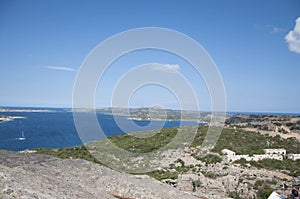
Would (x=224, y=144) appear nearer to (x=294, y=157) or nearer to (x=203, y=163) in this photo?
(x=294, y=157)

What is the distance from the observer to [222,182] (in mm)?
18328

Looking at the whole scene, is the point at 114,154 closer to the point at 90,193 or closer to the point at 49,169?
the point at 49,169

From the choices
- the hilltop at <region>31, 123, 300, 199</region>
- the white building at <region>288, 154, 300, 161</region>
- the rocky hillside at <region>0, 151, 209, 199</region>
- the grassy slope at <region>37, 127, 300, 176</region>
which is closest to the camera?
the rocky hillside at <region>0, 151, 209, 199</region>

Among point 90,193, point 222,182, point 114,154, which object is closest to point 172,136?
point 114,154

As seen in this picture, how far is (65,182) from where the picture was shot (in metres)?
8.11

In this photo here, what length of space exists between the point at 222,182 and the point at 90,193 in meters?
12.8

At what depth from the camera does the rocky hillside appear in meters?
6.06

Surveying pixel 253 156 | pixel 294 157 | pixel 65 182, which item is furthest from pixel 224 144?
pixel 65 182

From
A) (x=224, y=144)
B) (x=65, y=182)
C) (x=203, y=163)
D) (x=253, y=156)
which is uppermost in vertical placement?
(x=65, y=182)

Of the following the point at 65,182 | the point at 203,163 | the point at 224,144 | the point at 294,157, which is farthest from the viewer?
the point at 224,144

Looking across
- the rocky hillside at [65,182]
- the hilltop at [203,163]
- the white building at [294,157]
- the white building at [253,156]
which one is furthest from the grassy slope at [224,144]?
the rocky hillside at [65,182]

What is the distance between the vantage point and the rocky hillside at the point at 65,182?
6062mm

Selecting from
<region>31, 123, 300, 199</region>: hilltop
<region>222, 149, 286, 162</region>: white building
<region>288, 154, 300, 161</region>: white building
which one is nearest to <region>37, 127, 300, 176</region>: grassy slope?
<region>31, 123, 300, 199</region>: hilltop

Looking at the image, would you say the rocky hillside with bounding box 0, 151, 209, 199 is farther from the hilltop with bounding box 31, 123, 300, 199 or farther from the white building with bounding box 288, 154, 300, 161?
the white building with bounding box 288, 154, 300, 161
